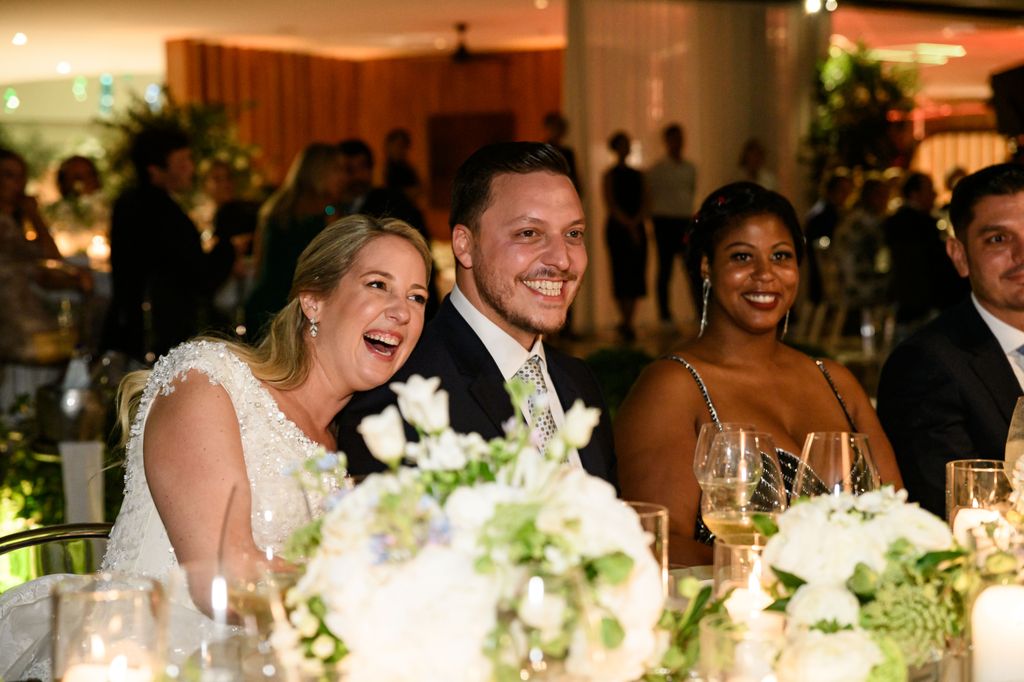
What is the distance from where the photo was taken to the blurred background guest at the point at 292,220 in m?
5.60

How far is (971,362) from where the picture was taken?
10.2ft

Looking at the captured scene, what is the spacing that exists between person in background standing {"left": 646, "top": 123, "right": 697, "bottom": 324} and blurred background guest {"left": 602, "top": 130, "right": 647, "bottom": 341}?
0.25m

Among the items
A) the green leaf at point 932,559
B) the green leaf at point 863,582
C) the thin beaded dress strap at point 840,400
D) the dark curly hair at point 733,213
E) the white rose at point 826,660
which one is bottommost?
the thin beaded dress strap at point 840,400

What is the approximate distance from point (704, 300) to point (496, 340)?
723 millimetres

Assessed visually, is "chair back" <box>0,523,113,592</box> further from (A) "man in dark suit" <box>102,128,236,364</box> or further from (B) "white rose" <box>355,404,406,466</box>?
(A) "man in dark suit" <box>102,128,236,364</box>

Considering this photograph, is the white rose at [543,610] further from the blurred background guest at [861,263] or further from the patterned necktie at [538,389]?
the blurred background guest at [861,263]

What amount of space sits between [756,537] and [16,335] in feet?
18.1

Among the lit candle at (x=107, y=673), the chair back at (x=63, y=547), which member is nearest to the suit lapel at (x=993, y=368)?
the chair back at (x=63, y=547)

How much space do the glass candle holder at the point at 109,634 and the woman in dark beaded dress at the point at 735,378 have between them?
1.78m

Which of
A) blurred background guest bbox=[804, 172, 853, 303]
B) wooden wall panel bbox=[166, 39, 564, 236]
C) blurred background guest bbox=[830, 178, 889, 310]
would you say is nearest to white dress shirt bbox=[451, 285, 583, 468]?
blurred background guest bbox=[830, 178, 889, 310]

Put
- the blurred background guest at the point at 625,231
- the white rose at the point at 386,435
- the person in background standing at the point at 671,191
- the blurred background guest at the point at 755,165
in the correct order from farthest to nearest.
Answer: the blurred background guest at the point at 755,165, the person in background standing at the point at 671,191, the blurred background guest at the point at 625,231, the white rose at the point at 386,435

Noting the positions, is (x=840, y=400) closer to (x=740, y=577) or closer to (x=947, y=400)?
(x=947, y=400)

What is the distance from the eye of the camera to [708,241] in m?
3.22

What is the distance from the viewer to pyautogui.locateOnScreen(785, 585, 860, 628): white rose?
4.46ft
